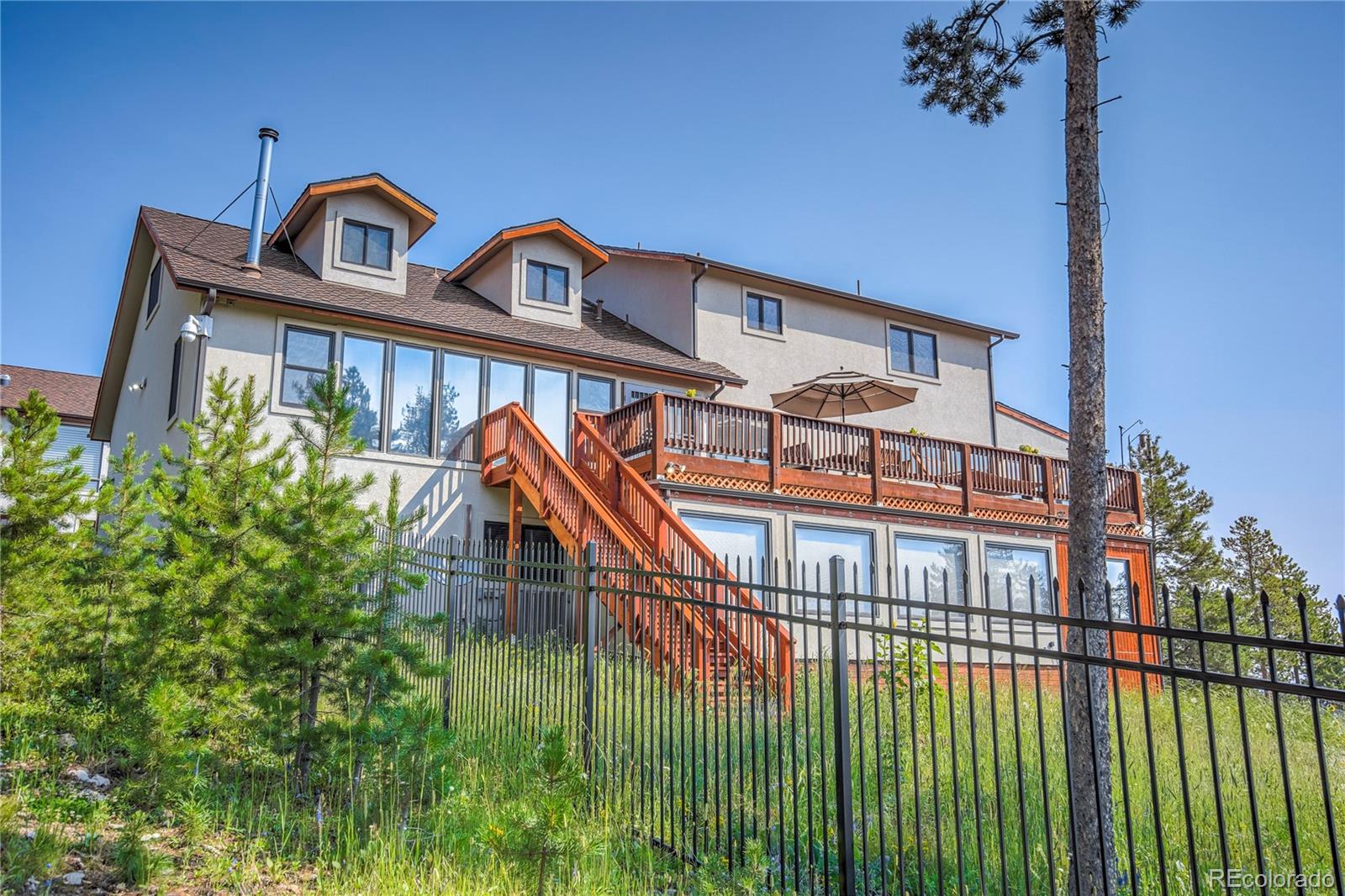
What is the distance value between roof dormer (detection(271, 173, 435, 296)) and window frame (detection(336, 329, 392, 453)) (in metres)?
1.61

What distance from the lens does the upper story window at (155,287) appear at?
18938mm

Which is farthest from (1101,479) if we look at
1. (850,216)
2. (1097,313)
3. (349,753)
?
(850,216)

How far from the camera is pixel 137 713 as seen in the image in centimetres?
622

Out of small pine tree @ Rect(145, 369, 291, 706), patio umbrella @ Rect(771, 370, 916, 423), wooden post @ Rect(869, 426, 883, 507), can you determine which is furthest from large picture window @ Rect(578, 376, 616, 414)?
small pine tree @ Rect(145, 369, 291, 706)

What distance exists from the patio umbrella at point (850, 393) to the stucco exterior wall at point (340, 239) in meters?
8.39

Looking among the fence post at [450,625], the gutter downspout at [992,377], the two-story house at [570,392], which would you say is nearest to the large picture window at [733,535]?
the two-story house at [570,392]

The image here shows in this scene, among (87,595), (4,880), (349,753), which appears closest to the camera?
(4,880)

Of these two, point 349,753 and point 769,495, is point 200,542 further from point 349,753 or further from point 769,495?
point 769,495

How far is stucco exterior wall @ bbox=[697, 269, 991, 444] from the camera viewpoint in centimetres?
2161

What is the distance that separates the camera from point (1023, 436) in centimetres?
2700

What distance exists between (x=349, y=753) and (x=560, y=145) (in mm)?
11430

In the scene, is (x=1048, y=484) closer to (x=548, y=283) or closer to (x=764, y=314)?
(x=764, y=314)

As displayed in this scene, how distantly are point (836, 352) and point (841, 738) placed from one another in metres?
19.2

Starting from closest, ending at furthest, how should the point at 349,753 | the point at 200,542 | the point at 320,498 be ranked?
the point at 349,753
the point at 320,498
the point at 200,542
